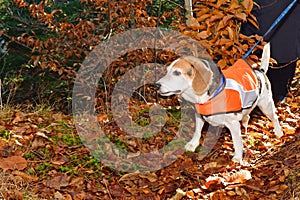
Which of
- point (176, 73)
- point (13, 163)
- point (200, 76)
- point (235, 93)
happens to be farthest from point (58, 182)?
point (235, 93)

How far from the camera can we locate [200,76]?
3668mm

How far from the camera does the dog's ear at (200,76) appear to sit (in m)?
3.65

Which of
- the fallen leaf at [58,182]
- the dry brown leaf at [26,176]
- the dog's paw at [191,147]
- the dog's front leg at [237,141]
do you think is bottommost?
the dog's paw at [191,147]

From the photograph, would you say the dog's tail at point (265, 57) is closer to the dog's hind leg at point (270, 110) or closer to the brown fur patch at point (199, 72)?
the dog's hind leg at point (270, 110)

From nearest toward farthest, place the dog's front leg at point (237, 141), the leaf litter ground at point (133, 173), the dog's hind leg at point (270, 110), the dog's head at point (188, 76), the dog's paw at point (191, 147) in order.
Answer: the leaf litter ground at point (133, 173) → the dog's head at point (188, 76) → the dog's front leg at point (237, 141) → the dog's paw at point (191, 147) → the dog's hind leg at point (270, 110)

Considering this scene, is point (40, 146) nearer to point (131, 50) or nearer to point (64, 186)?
point (64, 186)

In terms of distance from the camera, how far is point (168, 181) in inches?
143

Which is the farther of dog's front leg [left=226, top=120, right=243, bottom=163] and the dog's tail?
the dog's tail

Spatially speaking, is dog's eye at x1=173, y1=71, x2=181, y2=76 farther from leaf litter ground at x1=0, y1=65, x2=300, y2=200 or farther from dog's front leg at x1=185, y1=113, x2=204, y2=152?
leaf litter ground at x1=0, y1=65, x2=300, y2=200

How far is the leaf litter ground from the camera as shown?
3.31m

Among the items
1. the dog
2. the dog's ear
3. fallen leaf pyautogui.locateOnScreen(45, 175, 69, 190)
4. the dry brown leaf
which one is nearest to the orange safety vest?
the dog

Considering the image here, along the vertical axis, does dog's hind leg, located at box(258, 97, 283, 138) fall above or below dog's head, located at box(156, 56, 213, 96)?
below

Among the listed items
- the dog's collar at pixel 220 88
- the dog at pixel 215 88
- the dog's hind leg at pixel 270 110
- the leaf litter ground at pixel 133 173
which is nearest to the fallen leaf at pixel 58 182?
the leaf litter ground at pixel 133 173

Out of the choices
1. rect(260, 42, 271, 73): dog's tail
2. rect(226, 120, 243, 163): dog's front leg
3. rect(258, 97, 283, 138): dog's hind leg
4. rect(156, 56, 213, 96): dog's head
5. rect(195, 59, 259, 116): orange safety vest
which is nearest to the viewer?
rect(156, 56, 213, 96): dog's head
